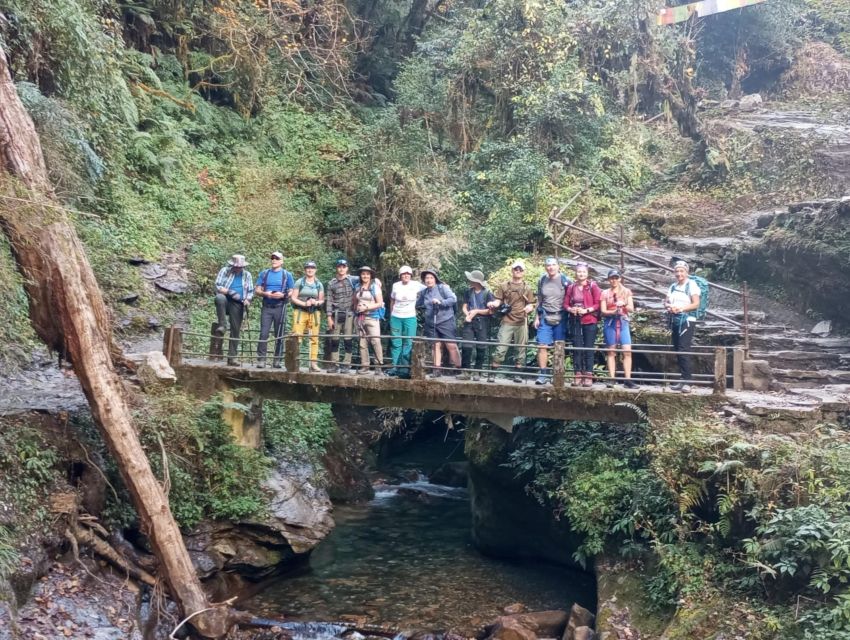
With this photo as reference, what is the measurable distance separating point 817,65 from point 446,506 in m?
21.1

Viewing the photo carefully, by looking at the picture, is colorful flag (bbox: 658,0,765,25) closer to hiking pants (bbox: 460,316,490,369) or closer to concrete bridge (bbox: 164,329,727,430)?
hiking pants (bbox: 460,316,490,369)

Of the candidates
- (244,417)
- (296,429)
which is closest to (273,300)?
(244,417)

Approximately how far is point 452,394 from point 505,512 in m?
3.59

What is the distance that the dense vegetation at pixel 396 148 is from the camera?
12.6m

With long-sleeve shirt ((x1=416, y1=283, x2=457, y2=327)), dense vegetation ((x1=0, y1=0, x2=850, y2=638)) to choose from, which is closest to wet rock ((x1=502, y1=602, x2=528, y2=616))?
dense vegetation ((x1=0, y1=0, x2=850, y2=638))

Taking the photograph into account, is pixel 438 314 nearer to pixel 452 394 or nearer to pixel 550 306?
pixel 452 394

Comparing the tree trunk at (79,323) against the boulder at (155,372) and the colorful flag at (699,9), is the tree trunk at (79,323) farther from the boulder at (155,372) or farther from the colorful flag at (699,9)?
the colorful flag at (699,9)

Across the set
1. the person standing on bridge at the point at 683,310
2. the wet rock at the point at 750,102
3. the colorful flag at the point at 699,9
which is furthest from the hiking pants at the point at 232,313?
the wet rock at the point at 750,102

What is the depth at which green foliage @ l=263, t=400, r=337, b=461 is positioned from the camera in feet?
51.4

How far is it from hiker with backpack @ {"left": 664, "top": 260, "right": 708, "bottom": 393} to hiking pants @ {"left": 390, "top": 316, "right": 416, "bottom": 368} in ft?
14.0

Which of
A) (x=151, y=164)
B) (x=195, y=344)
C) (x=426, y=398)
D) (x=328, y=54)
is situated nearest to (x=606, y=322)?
(x=426, y=398)

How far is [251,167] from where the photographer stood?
77.8 feet

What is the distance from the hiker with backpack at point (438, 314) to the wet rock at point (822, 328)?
6665 millimetres

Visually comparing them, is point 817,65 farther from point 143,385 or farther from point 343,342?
point 143,385
